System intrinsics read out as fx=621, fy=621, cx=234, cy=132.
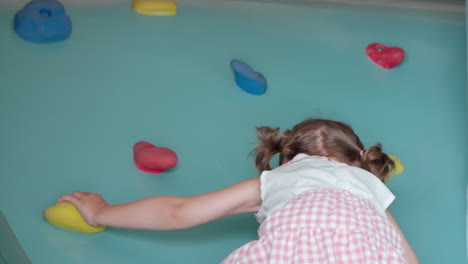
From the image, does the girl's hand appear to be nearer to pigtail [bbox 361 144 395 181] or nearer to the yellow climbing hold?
pigtail [bbox 361 144 395 181]

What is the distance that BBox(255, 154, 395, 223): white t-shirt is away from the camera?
0.91 metres

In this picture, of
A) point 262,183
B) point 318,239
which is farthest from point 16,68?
point 318,239

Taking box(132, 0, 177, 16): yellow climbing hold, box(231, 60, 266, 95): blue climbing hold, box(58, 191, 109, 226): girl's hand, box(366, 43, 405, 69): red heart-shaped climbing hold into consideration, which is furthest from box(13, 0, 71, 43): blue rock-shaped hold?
box(366, 43, 405, 69): red heart-shaped climbing hold

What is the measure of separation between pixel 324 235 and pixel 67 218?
41cm

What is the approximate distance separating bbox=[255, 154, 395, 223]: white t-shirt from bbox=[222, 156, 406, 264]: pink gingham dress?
2 centimetres

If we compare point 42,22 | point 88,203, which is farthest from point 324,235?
point 42,22

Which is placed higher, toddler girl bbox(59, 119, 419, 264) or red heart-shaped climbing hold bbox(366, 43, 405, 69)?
red heart-shaped climbing hold bbox(366, 43, 405, 69)

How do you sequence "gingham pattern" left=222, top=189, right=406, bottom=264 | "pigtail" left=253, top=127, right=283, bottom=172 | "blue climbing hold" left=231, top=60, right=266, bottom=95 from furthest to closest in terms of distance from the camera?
"blue climbing hold" left=231, top=60, right=266, bottom=95 → "pigtail" left=253, top=127, right=283, bottom=172 → "gingham pattern" left=222, top=189, right=406, bottom=264

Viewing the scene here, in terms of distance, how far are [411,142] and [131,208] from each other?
2.33ft

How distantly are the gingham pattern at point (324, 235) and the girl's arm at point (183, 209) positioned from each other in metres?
0.08

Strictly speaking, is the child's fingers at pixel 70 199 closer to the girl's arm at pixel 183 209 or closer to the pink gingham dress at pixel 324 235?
the girl's arm at pixel 183 209

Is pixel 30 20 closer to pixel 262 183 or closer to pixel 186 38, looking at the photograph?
pixel 186 38

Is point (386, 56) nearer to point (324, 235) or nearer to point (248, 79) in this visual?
point (248, 79)

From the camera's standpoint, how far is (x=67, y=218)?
3.23 ft
